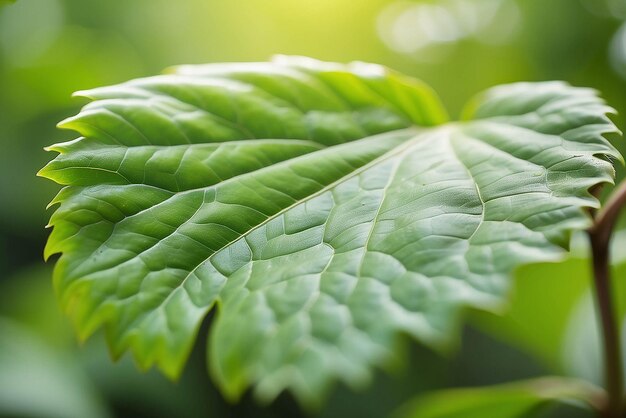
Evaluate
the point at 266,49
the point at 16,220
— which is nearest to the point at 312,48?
the point at 266,49

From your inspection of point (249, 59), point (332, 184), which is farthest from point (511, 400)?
point (249, 59)

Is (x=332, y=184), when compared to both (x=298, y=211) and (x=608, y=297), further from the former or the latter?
(x=608, y=297)

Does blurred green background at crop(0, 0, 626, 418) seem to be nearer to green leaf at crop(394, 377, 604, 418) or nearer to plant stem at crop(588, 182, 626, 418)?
green leaf at crop(394, 377, 604, 418)

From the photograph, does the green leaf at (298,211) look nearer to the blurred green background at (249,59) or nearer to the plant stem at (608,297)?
the plant stem at (608,297)

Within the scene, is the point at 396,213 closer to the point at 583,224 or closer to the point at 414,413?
the point at 583,224

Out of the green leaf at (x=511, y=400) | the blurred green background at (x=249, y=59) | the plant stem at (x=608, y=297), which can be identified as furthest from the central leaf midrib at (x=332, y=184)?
the blurred green background at (x=249, y=59)

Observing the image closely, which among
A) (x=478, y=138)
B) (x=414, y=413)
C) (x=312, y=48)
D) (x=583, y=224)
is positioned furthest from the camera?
(x=312, y=48)
